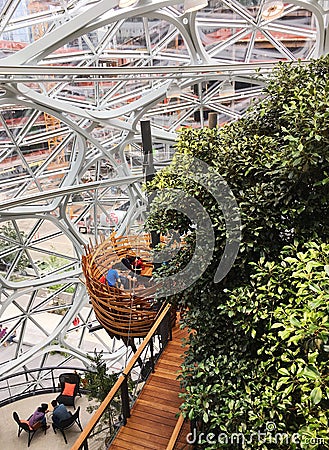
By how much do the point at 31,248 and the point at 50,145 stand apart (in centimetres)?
435

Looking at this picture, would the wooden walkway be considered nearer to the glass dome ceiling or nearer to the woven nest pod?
the woven nest pod

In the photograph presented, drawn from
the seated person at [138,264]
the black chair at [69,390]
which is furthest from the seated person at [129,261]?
the black chair at [69,390]

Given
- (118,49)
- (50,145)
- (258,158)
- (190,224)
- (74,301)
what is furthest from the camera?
(74,301)

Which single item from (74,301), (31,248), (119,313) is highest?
(119,313)

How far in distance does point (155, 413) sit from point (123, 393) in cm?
54

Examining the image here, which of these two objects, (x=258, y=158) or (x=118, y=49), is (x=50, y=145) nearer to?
(x=118, y=49)

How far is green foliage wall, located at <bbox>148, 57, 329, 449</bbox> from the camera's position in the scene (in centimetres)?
281

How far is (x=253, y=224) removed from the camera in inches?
140

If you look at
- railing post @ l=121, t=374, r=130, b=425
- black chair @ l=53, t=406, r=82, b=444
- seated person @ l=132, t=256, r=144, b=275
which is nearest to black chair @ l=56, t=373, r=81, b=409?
black chair @ l=53, t=406, r=82, b=444

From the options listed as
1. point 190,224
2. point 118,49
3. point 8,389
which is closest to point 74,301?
point 8,389

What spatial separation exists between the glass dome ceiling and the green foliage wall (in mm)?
3492

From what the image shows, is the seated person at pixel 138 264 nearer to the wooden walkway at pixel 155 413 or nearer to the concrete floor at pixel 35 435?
the wooden walkway at pixel 155 413

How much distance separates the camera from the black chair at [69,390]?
13141 mm

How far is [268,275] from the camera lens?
3.30 meters
